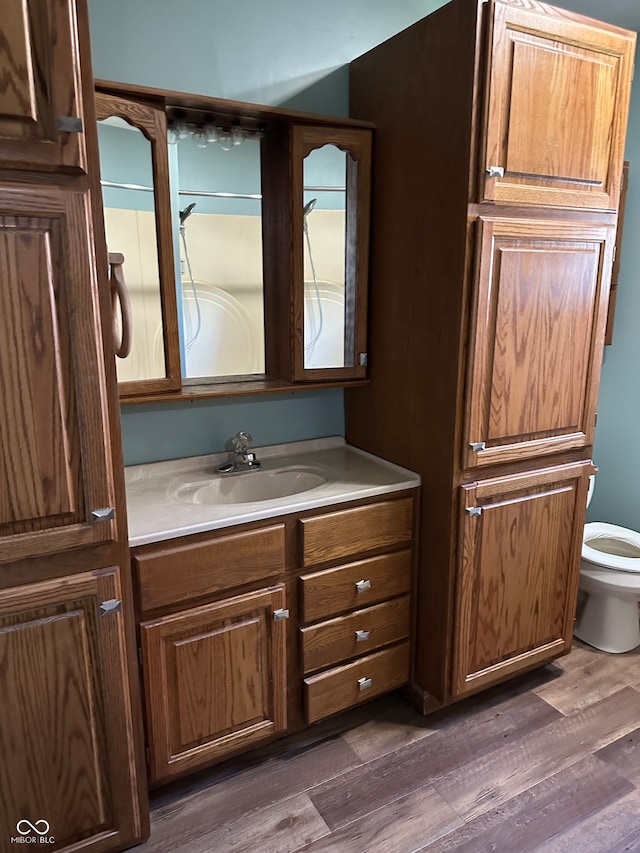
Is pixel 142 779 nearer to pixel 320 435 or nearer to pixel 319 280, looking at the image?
pixel 320 435

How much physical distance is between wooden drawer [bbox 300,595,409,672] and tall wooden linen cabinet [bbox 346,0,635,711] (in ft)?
0.29

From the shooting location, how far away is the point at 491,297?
1663 millimetres

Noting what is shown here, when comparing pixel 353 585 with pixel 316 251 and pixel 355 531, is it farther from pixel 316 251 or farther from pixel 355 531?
pixel 316 251

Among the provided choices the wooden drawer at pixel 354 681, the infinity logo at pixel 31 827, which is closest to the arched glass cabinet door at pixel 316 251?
the wooden drawer at pixel 354 681

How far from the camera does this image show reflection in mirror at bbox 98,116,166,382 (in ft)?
5.34

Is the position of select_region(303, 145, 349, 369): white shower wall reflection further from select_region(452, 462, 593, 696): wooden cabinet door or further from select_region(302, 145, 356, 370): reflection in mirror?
select_region(452, 462, 593, 696): wooden cabinet door

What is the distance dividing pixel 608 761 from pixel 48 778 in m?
1.61

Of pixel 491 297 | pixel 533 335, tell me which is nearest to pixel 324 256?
pixel 491 297

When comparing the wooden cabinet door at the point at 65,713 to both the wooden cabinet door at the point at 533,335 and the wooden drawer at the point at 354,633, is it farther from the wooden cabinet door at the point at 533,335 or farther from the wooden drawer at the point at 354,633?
the wooden cabinet door at the point at 533,335

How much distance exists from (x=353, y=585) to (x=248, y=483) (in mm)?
480

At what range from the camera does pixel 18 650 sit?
4.10 feet

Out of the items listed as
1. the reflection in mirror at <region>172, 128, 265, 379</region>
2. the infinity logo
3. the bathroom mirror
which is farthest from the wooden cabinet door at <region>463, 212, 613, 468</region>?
the infinity logo

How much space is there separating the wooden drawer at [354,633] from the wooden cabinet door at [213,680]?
0.33 feet

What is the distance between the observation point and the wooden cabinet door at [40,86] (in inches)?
40.8
